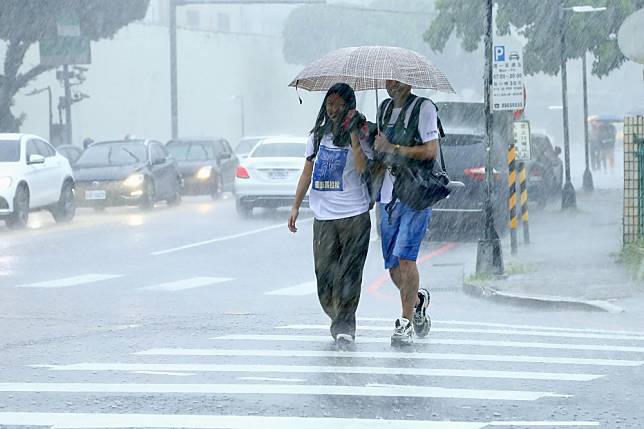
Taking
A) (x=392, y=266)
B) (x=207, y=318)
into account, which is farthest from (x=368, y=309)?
(x=392, y=266)

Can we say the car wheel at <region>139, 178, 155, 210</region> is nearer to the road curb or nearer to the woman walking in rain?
the road curb

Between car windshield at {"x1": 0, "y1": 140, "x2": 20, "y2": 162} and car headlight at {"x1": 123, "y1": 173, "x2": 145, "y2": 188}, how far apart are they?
168 inches

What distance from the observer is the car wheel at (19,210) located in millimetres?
25078

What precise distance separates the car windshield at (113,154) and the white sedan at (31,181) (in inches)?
116

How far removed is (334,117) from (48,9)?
3679 cm

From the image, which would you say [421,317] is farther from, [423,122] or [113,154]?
[113,154]

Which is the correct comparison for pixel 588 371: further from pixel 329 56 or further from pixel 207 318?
pixel 207 318

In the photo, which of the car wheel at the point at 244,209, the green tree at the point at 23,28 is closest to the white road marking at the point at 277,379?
the car wheel at the point at 244,209

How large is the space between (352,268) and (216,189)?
86.4ft

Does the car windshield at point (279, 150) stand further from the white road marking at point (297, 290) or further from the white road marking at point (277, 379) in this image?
the white road marking at point (277, 379)

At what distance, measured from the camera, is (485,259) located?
53.0 ft

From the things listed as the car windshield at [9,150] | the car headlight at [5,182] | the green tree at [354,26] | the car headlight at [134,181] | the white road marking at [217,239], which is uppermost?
the green tree at [354,26]

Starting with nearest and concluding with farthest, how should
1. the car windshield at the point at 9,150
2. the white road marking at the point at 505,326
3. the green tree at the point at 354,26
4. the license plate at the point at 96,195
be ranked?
the white road marking at the point at 505,326
the car windshield at the point at 9,150
the license plate at the point at 96,195
the green tree at the point at 354,26

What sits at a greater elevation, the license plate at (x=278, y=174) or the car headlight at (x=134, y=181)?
the license plate at (x=278, y=174)
